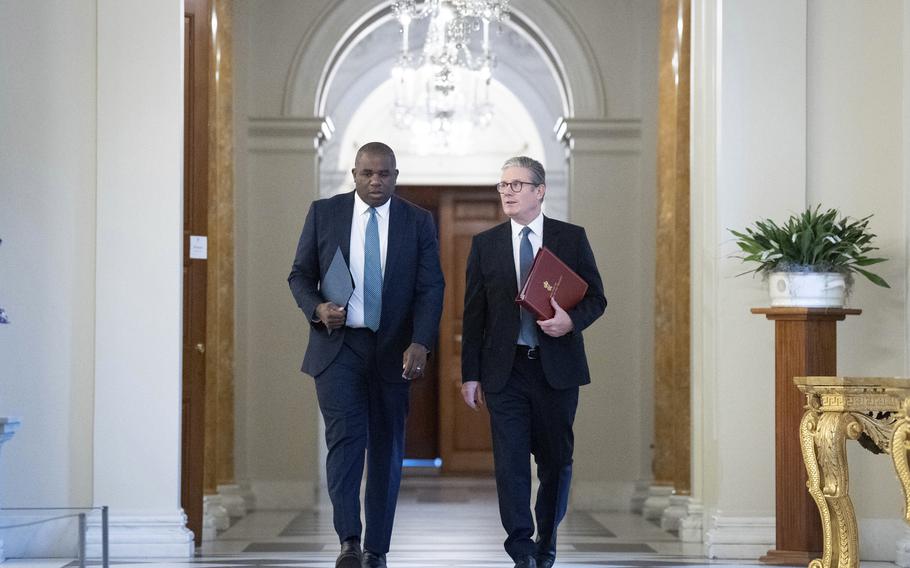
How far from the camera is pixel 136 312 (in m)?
6.23

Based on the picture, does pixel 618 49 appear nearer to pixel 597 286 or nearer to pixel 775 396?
pixel 775 396

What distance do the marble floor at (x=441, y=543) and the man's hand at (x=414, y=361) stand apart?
1476mm

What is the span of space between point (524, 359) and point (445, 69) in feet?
19.7

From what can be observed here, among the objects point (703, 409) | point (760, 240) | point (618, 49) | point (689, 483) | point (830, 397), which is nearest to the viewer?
point (830, 397)

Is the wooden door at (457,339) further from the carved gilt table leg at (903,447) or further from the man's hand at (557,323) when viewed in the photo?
the carved gilt table leg at (903,447)

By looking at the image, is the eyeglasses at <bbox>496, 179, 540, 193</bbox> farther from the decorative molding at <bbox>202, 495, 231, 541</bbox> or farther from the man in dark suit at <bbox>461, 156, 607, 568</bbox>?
the decorative molding at <bbox>202, 495, 231, 541</bbox>

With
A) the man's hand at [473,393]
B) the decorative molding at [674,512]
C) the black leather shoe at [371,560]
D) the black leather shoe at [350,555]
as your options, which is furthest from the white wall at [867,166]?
the black leather shoe at [350,555]

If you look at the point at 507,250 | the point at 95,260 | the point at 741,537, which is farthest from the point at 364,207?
the point at 741,537

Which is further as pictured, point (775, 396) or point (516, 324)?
point (775, 396)

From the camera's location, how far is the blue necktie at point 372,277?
4945 mm

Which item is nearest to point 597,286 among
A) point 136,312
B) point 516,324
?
point 516,324

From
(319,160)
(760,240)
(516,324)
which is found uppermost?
(319,160)

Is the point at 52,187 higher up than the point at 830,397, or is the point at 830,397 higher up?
the point at 52,187

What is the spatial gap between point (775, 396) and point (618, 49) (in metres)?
4.54
